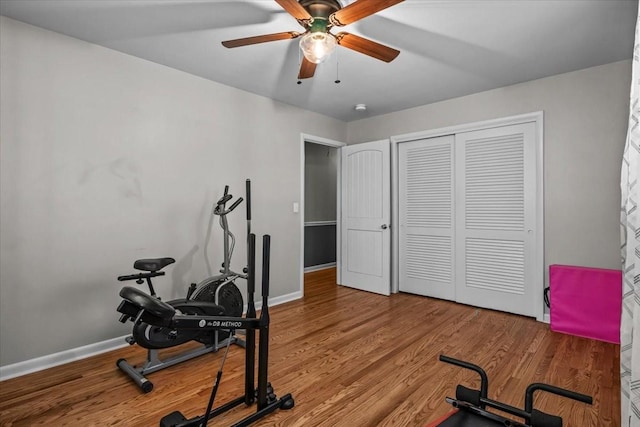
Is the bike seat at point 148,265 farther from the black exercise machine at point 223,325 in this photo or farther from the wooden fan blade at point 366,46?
the wooden fan blade at point 366,46

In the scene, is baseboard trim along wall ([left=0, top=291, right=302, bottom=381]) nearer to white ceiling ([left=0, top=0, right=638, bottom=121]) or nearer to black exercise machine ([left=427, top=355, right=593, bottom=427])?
white ceiling ([left=0, top=0, right=638, bottom=121])

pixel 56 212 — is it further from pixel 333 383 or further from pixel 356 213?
pixel 356 213

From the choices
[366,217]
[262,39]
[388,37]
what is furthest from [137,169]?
[366,217]

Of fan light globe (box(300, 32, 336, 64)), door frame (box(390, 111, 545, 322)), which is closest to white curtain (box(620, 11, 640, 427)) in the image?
fan light globe (box(300, 32, 336, 64))

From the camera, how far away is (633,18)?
2316 millimetres

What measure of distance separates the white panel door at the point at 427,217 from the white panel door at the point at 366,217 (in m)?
0.26

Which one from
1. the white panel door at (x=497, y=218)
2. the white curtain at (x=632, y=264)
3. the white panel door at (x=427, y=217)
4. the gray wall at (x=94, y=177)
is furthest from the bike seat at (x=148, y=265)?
the white panel door at (x=497, y=218)

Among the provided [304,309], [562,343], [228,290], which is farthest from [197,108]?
[562,343]

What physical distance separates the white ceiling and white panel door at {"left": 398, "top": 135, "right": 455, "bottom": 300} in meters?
0.94

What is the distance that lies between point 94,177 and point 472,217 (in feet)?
12.9

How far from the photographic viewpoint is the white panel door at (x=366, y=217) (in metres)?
4.55

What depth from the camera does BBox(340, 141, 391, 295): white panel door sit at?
4.55 metres

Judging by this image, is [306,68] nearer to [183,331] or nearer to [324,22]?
[324,22]

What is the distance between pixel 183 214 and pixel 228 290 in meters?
0.94
